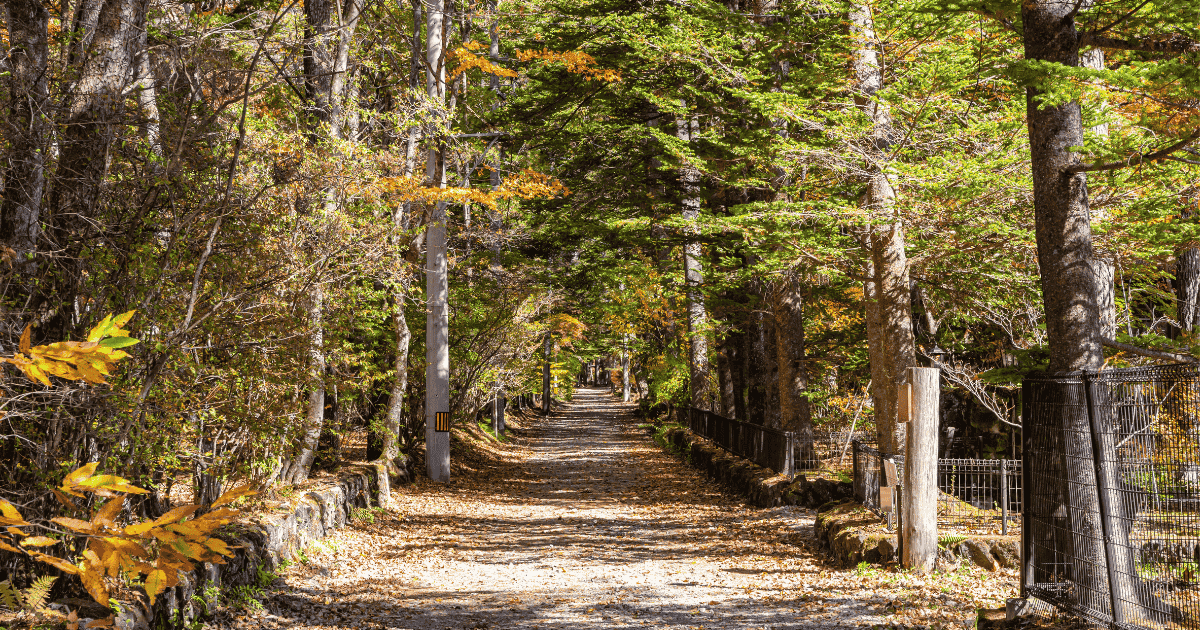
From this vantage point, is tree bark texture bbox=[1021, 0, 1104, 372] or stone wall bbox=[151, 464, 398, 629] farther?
tree bark texture bbox=[1021, 0, 1104, 372]

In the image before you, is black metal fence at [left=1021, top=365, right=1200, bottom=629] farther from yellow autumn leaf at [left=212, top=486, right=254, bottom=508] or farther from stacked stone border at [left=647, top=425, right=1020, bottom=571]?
yellow autumn leaf at [left=212, top=486, right=254, bottom=508]

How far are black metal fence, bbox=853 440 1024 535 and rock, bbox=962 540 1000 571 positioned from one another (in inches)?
30.8

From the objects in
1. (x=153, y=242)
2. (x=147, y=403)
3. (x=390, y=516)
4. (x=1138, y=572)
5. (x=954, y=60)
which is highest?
(x=954, y=60)

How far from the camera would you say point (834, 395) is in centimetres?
2167

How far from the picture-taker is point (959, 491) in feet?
39.8

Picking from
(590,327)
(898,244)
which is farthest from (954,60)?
(590,327)

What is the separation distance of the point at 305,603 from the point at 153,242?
154 inches

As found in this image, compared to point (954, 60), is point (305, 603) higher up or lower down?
lower down

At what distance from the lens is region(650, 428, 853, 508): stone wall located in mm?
13977

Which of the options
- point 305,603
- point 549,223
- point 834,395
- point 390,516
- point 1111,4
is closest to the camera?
point 1111,4

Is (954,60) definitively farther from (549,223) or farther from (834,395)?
(834,395)

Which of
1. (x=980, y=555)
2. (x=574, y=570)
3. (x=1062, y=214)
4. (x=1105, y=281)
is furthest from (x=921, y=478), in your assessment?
(x=1105, y=281)

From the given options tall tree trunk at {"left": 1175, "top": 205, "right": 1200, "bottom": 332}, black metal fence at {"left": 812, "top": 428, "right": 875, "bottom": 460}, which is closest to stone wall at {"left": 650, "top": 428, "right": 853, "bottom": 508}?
black metal fence at {"left": 812, "top": 428, "right": 875, "bottom": 460}

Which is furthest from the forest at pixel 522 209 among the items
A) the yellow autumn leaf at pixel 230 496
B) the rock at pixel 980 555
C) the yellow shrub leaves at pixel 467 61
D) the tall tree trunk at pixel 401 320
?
the rock at pixel 980 555
